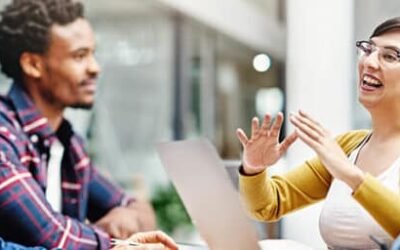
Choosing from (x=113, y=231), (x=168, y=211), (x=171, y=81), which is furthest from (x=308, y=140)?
(x=171, y=81)

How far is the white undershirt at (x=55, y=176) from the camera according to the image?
1155 millimetres

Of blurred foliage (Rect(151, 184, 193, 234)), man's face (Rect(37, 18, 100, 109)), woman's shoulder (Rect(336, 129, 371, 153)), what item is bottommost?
blurred foliage (Rect(151, 184, 193, 234))

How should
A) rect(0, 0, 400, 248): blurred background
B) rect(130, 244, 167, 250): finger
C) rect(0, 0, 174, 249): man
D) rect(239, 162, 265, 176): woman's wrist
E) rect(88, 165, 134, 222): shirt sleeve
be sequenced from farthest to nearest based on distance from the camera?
rect(0, 0, 400, 248): blurred background
rect(88, 165, 134, 222): shirt sleeve
rect(0, 0, 174, 249): man
rect(130, 244, 167, 250): finger
rect(239, 162, 265, 176): woman's wrist

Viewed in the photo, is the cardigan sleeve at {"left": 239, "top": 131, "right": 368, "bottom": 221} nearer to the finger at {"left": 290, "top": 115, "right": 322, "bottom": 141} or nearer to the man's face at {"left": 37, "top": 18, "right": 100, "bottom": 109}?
the finger at {"left": 290, "top": 115, "right": 322, "bottom": 141}

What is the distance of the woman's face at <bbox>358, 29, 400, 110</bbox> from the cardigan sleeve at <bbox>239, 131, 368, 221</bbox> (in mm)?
83

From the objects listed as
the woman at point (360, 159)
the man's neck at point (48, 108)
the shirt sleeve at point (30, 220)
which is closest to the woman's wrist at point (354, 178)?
the woman at point (360, 159)

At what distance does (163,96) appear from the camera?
247cm

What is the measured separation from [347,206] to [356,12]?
40 centimetres

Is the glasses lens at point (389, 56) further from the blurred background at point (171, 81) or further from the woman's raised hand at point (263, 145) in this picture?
the blurred background at point (171, 81)

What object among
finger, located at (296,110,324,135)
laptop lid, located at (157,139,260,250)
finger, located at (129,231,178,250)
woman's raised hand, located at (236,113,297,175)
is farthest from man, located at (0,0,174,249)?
finger, located at (296,110,324,135)

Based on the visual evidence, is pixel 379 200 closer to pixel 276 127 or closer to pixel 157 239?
pixel 276 127

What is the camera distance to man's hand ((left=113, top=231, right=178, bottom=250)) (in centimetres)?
84

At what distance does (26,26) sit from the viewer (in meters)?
1.19

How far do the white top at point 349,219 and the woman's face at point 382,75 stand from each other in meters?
0.07
